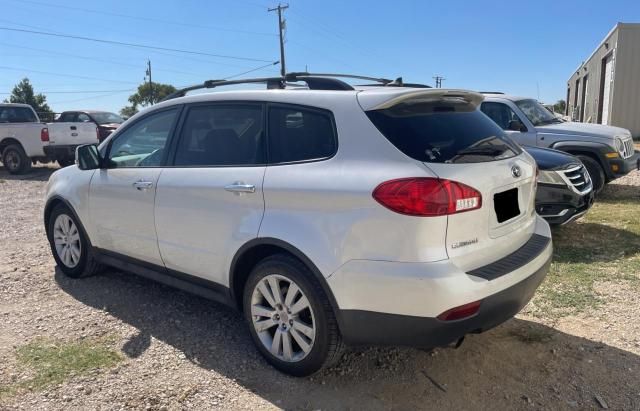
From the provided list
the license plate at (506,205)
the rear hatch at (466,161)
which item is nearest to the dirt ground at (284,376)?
the rear hatch at (466,161)

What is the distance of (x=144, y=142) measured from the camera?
4328 mm

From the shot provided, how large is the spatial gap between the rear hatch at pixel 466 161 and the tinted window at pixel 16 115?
14.1m

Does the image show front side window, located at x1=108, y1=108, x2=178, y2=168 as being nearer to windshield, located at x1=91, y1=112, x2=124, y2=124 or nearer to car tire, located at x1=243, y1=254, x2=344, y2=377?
car tire, located at x1=243, y1=254, x2=344, y2=377

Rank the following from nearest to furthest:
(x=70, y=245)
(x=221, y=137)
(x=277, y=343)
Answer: (x=277, y=343) < (x=221, y=137) < (x=70, y=245)

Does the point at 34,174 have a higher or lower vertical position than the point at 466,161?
lower

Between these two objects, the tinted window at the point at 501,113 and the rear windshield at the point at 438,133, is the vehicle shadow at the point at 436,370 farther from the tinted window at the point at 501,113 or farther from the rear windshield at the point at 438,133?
the tinted window at the point at 501,113

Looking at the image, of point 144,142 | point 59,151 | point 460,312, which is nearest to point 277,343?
point 460,312

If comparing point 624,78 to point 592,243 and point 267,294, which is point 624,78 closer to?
point 592,243

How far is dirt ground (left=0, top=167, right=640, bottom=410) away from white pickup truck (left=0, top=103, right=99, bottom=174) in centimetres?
1026

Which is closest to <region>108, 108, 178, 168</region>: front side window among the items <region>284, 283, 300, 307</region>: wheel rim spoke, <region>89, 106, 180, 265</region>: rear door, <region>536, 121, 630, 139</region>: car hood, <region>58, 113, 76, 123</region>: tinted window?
<region>89, 106, 180, 265</region>: rear door

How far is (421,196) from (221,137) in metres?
1.63

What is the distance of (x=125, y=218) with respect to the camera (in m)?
4.23

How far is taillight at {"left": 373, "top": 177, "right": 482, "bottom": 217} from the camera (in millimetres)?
2617

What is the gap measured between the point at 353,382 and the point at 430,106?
1.72 meters
